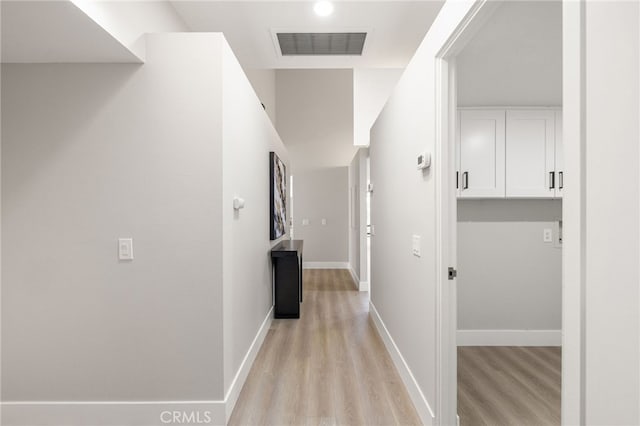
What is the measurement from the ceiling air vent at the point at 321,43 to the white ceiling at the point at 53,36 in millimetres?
1621

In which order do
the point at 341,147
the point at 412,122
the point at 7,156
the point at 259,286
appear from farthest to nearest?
the point at 341,147 → the point at 259,286 → the point at 412,122 → the point at 7,156

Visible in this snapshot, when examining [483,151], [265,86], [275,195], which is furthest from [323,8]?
[265,86]

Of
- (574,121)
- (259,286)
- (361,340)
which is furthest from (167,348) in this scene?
(574,121)

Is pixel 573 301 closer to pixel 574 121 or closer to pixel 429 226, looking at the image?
pixel 574 121

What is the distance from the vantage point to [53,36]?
5.28ft

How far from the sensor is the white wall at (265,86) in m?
5.45

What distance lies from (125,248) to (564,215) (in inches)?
81.8

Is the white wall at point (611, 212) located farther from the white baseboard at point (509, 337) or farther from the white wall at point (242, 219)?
the white baseboard at point (509, 337)

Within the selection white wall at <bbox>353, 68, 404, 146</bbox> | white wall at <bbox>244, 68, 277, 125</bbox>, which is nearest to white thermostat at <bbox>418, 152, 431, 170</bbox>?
white wall at <bbox>353, 68, 404, 146</bbox>

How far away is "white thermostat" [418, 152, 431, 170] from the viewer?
189 centimetres

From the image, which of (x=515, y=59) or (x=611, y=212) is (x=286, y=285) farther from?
(x=611, y=212)

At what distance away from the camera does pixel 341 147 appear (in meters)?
7.80

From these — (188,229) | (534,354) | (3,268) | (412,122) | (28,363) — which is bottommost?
(534,354)

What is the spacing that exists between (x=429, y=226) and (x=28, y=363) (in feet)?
8.11
